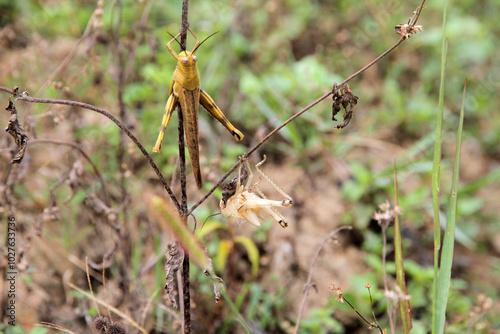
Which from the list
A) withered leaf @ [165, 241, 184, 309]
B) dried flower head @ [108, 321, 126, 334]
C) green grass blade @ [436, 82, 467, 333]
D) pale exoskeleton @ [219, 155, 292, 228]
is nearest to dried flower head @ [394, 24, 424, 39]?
green grass blade @ [436, 82, 467, 333]

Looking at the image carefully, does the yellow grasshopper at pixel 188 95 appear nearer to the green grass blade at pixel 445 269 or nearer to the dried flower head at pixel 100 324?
the dried flower head at pixel 100 324

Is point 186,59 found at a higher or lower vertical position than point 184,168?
higher

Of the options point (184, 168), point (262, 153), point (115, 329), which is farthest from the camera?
point (262, 153)

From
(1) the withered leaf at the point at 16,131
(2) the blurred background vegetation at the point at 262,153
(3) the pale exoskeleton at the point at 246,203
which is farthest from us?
(2) the blurred background vegetation at the point at 262,153

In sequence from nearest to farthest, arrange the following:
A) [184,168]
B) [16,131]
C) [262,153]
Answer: [16,131] < [184,168] < [262,153]

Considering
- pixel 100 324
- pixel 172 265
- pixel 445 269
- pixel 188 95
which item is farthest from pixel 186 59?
pixel 445 269

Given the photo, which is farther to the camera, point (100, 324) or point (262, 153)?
point (262, 153)

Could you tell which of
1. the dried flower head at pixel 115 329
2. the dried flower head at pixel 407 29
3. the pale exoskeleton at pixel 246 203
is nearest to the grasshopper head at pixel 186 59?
the pale exoskeleton at pixel 246 203

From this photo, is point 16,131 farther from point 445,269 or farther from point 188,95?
point 445,269
